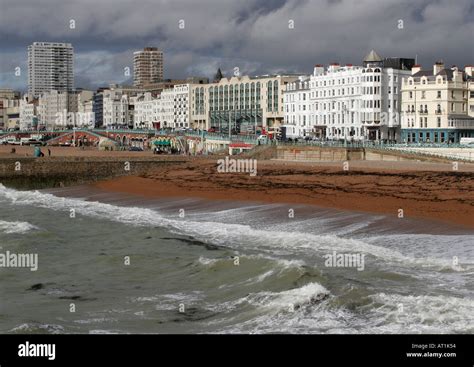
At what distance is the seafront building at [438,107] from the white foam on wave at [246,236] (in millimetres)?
42266

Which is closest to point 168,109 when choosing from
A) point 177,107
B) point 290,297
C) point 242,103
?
point 177,107

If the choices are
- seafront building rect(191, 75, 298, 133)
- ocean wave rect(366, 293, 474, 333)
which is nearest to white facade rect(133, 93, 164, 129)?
seafront building rect(191, 75, 298, 133)

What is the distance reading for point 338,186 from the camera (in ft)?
144

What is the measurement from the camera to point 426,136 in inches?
3073

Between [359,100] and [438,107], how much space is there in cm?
1361

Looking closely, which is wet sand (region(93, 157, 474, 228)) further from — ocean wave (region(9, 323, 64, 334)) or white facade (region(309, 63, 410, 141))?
white facade (region(309, 63, 410, 141))

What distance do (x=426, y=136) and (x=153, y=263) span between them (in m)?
57.6

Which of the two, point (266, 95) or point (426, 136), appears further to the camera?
point (266, 95)

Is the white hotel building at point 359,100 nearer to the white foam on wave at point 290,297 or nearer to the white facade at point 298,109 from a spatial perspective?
the white facade at point 298,109

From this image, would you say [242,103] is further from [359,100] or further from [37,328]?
[37,328]

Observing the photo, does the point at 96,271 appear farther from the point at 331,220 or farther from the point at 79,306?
the point at 331,220

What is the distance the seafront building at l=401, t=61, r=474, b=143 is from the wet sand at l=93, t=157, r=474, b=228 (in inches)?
949
